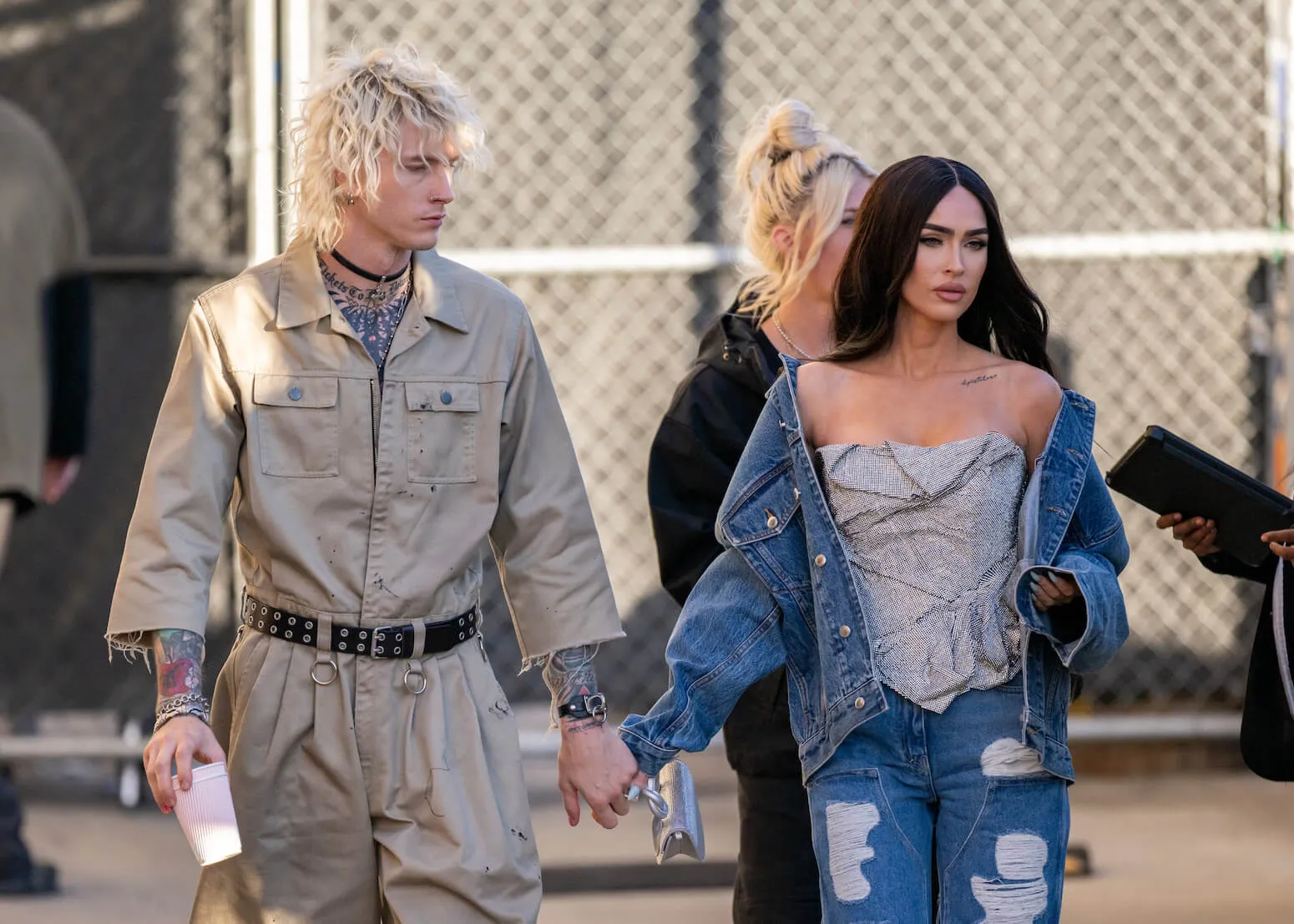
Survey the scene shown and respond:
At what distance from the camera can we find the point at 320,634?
2947 mm

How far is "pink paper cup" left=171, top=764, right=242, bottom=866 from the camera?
2666 mm

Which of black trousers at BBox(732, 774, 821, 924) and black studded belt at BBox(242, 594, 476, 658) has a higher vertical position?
black studded belt at BBox(242, 594, 476, 658)

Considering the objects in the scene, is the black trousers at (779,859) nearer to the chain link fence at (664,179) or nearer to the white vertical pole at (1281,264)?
the chain link fence at (664,179)

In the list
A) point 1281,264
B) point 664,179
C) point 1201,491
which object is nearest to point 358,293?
point 1201,491

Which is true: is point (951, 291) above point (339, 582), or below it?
above

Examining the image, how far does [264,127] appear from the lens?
5945mm

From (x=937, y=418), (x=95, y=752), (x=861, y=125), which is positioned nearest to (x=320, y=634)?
(x=937, y=418)

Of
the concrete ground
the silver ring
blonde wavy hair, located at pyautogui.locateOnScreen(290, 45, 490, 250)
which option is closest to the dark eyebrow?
blonde wavy hair, located at pyautogui.locateOnScreen(290, 45, 490, 250)

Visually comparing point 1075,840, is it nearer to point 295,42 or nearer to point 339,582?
point 339,582

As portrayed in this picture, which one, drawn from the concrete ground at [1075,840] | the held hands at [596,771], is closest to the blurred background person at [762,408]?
the held hands at [596,771]

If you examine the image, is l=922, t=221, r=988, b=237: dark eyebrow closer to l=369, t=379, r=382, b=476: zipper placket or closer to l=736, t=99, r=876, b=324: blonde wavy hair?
l=736, t=99, r=876, b=324: blonde wavy hair

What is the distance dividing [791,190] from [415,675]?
1.41m

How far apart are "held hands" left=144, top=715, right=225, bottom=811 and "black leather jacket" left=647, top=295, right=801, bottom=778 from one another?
115 centimetres

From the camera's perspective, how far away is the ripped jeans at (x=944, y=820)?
275 cm
